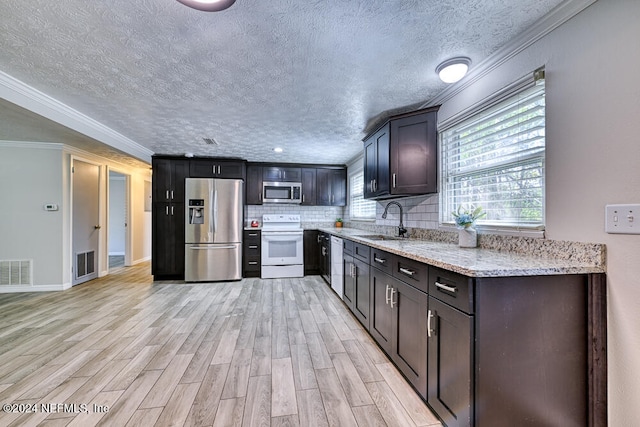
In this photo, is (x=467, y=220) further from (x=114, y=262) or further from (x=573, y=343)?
(x=114, y=262)

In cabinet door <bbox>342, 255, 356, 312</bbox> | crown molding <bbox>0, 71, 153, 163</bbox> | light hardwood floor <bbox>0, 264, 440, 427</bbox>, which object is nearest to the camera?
light hardwood floor <bbox>0, 264, 440, 427</bbox>

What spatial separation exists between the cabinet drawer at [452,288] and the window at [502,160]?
0.68 metres

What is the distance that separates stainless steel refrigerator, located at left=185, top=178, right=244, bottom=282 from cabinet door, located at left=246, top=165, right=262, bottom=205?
48 centimetres

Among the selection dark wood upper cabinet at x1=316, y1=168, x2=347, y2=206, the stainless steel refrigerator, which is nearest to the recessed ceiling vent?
the stainless steel refrigerator

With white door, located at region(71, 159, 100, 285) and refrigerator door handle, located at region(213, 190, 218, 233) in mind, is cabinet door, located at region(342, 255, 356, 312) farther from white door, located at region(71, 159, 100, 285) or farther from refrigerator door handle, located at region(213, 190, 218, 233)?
white door, located at region(71, 159, 100, 285)

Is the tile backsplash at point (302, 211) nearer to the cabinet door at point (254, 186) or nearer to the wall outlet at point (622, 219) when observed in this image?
the cabinet door at point (254, 186)

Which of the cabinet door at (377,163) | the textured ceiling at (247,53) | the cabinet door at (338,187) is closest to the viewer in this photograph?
the textured ceiling at (247,53)

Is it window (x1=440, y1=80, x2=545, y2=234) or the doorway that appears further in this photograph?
the doorway

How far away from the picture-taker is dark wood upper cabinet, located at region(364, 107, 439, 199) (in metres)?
2.37

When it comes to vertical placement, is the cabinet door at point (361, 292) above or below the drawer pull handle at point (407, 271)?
below

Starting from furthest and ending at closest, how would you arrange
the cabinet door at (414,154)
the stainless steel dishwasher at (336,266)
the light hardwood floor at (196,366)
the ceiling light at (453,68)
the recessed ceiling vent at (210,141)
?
1. the recessed ceiling vent at (210,141)
2. the stainless steel dishwasher at (336,266)
3. the cabinet door at (414,154)
4. the ceiling light at (453,68)
5. the light hardwood floor at (196,366)

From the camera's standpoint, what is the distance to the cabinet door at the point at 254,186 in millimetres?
4914

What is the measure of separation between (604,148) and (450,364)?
1.23m

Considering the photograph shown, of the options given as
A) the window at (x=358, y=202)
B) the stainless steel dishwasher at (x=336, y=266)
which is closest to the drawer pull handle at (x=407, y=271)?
the stainless steel dishwasher at (x=336, y=266)
